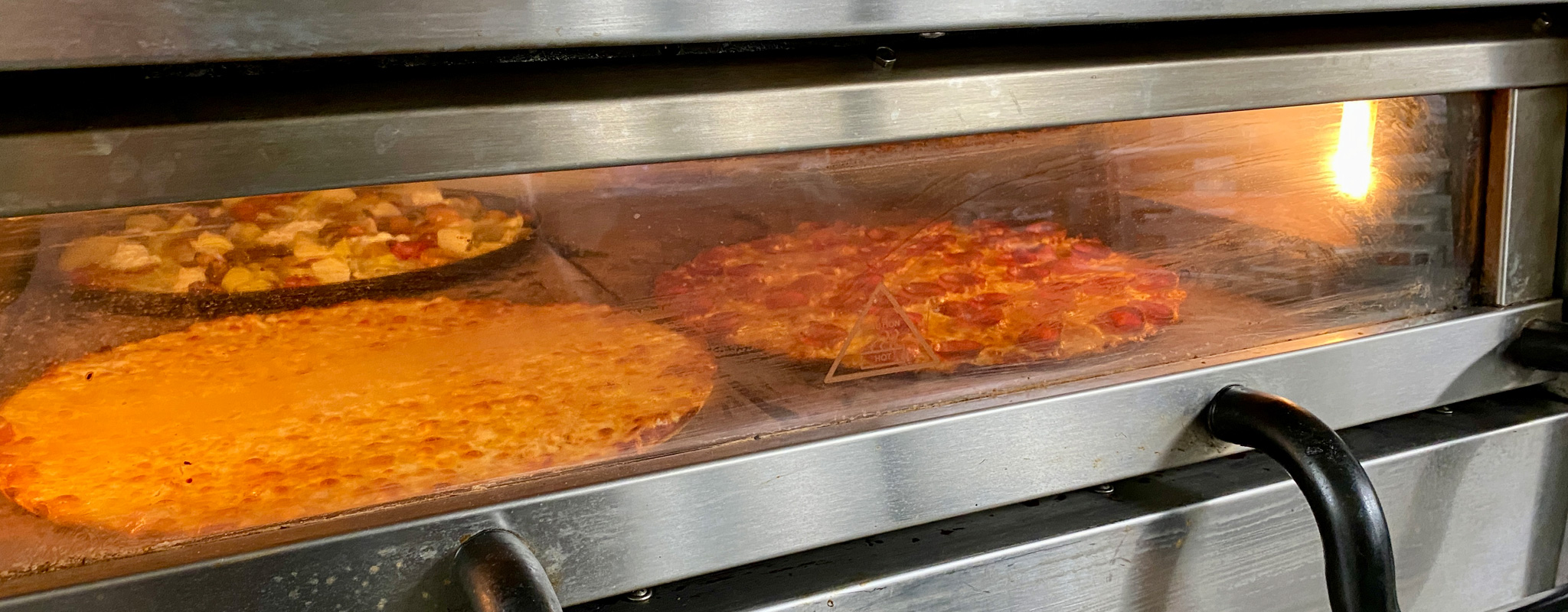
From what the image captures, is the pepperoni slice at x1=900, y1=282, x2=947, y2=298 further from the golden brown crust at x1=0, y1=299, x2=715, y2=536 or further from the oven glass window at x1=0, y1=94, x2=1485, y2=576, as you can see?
the golden brown crust at x1=0, y1=299, x2=715, y2=536

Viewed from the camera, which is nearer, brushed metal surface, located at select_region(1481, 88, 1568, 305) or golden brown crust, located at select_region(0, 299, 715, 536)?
golden brown crust, located at select_region(0, 299, 715, 536)

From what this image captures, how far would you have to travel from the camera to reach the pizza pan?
67 cm

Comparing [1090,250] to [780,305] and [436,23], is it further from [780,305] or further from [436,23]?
[436,23]

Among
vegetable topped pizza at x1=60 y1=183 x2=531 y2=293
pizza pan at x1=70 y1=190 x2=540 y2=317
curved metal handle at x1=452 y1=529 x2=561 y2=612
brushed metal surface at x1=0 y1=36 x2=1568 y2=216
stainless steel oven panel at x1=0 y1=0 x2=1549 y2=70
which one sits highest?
stainless steel oven panel at x1=0 y1=0 x2=1549 y2=70

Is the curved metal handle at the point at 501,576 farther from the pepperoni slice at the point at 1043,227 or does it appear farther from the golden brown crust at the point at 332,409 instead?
the pepperoni slice at the point at 1043,227

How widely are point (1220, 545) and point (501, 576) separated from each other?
67cm

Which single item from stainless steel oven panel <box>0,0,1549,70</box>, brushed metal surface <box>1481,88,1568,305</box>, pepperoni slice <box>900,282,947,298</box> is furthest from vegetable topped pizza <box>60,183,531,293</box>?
brushed metal surface <box>1481,88,1568,305</box>

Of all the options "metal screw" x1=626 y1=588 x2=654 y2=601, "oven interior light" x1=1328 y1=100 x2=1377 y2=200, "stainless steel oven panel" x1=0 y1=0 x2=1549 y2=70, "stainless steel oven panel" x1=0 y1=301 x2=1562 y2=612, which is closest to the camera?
"stainless steel oven panel" x1=0 y1=0 x2=1549 y2=70

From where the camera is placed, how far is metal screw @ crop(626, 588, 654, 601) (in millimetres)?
779

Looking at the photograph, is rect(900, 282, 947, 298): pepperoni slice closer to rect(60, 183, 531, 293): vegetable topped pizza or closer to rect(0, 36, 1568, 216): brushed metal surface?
rect(0, 36, 1568, 216): brushed metal surface

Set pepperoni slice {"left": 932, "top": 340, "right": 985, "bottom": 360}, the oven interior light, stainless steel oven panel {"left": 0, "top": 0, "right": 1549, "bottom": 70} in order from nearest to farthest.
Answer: stainless steel oven panel {"left": 0, "top": 0, "right": 1549, "bottom": 70}
pepperoni slice {"left": 932, "top": 340, "right": 985, "bottom": 360}
the oven interior light

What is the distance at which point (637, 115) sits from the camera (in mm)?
681

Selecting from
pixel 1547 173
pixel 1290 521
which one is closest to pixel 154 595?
pixel 1290 521

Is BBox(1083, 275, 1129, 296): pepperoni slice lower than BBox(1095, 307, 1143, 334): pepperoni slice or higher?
higher
